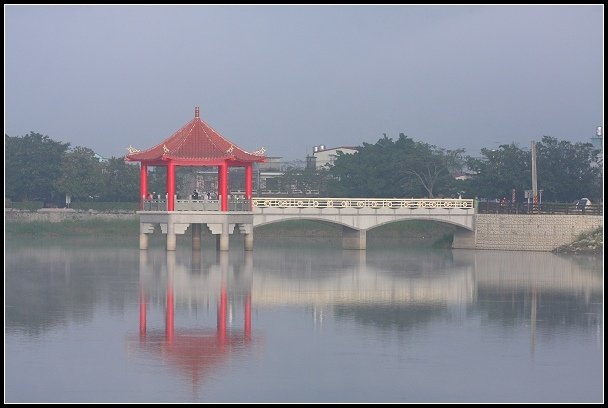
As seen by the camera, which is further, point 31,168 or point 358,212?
point 31,168

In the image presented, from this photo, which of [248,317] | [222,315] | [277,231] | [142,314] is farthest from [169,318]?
[277,231]

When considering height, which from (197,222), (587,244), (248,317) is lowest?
(248,317)

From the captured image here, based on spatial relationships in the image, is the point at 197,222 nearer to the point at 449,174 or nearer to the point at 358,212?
the point at 358,212

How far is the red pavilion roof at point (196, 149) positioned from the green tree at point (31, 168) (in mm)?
27981

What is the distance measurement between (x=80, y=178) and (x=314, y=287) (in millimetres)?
42610

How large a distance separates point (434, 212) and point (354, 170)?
2660cm

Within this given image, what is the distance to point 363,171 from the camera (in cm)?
7669

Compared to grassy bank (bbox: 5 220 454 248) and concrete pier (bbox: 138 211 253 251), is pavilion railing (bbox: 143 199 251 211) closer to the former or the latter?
concrete pier (bbox: 138 211 253 251)

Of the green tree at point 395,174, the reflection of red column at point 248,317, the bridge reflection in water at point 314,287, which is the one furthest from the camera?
the green tree at point 395,174

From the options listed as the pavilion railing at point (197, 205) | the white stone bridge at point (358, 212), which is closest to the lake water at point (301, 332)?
the pavilion railing at point (197, 205)

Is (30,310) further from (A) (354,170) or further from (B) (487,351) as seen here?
(A) (354,170)

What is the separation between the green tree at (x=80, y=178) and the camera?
244ft

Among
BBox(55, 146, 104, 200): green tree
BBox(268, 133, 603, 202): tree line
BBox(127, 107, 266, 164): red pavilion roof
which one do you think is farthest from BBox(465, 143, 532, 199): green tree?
BBox(55, 146, 104, 200): green tree

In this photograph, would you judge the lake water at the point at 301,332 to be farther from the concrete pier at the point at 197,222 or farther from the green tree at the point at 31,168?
the green tree at the point at 31,168
